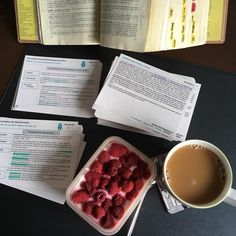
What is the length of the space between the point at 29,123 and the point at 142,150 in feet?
0.74

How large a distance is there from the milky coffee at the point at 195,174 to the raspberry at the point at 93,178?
0.37 feet

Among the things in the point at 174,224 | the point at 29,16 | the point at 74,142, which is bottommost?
the point at 174,224

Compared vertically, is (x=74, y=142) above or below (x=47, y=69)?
below

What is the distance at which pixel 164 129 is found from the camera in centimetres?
61

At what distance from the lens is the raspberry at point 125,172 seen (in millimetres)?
536

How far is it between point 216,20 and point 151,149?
0.31 metres

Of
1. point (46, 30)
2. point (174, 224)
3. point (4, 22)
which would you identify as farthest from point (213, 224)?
point (4, 22)

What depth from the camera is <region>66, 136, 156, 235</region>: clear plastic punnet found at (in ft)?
1.68

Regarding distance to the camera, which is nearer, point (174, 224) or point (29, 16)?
point (174, 224)

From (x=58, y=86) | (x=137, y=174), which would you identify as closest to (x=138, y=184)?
(x=137, y=174)

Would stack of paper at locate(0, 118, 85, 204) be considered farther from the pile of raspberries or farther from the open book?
the open book

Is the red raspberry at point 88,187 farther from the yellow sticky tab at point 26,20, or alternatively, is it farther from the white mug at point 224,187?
the yellow sticky tab at point 26,20

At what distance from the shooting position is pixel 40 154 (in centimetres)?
61

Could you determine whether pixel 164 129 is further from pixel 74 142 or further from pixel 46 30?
pixel 46 30
